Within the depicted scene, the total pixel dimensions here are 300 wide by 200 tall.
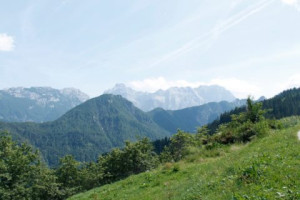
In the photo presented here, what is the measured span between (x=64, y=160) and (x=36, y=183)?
19.7 m

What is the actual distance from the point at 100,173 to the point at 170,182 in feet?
206

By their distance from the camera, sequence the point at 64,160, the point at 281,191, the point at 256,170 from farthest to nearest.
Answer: the point at 64,160 < the point at 256,170 < the point at 281,191

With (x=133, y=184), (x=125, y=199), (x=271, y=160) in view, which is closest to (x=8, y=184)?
(x=133, y=184)

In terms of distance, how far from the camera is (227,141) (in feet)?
95.7

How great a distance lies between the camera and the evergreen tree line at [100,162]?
3008 centimetres

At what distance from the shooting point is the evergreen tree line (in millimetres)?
30078

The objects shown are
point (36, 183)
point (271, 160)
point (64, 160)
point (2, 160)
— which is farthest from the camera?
point (64, 160)

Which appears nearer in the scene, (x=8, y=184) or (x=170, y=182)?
(x=170, y=182)

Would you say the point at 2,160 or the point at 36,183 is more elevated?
the point at 2,160

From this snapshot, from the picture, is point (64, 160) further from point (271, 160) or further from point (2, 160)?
point (271, 160)

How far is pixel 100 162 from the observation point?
88812 millimetres

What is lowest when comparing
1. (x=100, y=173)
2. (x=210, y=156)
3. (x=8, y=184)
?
(x=100, y=173)

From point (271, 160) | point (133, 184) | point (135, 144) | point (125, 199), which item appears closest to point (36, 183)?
point (135, 144)

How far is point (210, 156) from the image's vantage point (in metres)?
25.3
